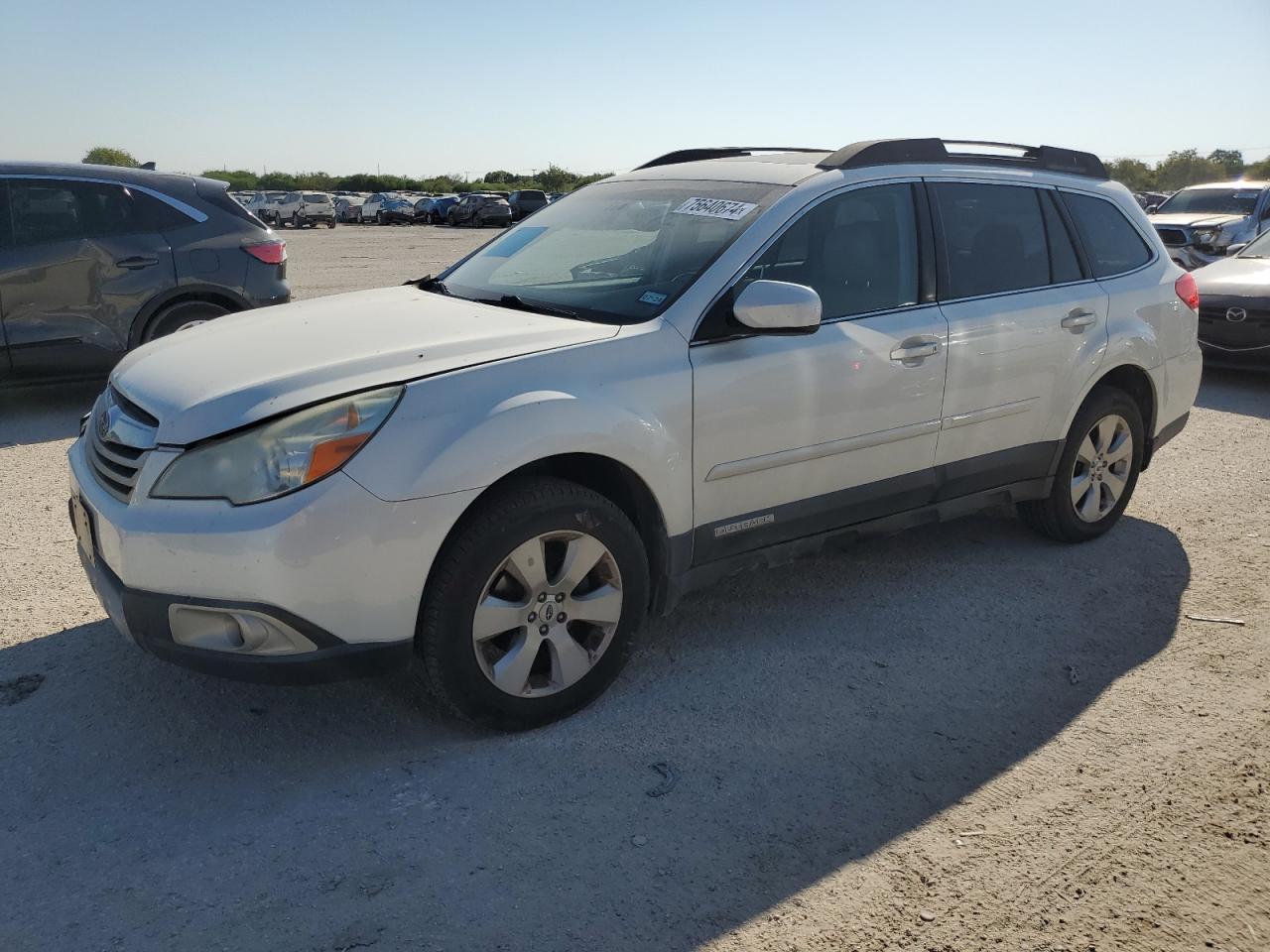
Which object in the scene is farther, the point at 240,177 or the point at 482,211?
the point at 240,177

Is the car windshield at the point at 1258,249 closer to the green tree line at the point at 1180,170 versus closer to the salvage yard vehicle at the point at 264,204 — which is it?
the salvage yard vehicle at the point at 264,204

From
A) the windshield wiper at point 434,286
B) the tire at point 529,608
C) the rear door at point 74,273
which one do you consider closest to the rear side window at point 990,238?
the tire at point 529,608

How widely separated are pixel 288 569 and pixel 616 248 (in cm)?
202

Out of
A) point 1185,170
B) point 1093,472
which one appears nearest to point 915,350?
point 1093,472

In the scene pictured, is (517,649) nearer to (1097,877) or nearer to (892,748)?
(892,748)

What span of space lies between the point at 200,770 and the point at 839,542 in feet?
7.89

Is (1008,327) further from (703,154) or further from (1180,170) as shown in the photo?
(1180,170)

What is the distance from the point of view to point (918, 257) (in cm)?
434

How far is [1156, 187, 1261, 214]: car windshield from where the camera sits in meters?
15.9

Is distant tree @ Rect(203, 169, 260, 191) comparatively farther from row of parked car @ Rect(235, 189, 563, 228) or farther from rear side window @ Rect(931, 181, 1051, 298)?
rear side window @ Rect(931, 181, 1051, 298)

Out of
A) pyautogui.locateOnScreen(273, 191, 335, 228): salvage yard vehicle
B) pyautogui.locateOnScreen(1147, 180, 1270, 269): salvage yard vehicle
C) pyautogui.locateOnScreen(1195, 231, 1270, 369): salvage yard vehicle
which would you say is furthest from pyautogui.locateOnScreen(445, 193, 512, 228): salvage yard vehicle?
pyautogui.locateOnScreen(1195, 231, 1270, 369): salvage yard vehicle

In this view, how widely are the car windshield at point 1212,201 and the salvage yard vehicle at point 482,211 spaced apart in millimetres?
31671

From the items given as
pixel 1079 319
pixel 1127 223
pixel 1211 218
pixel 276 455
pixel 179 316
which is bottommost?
pixel 179 316

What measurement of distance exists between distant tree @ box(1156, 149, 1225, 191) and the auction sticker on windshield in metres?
75.7
